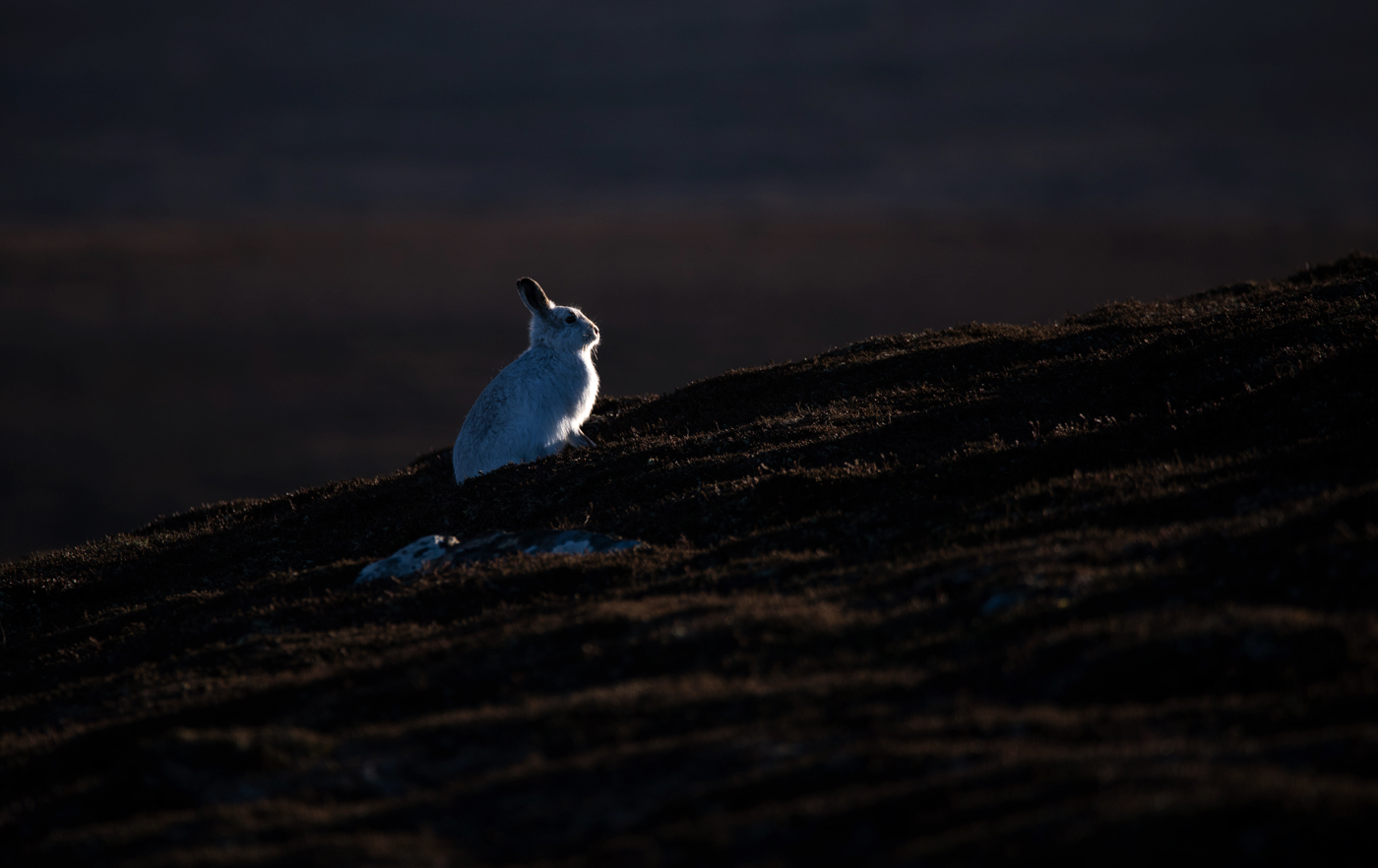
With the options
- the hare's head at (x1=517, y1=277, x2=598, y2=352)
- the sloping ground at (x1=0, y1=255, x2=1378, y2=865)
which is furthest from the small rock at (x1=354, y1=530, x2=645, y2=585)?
the hare's head at (x1=517, y1=277, x2=598, y2=352)

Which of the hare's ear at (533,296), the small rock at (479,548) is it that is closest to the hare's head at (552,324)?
the hare's ear at (533,296)

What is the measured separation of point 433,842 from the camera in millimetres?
7285

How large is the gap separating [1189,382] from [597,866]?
17261 mm

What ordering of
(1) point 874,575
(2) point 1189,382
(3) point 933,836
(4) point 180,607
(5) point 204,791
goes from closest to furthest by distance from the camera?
(3) point 933,836, (5) point 204,791, (1) point 874,575, (4) point 180,607, (2) point 1189,382

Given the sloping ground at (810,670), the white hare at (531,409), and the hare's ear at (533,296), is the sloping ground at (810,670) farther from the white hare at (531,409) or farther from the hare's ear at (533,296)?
the hare's ear at (533,296)

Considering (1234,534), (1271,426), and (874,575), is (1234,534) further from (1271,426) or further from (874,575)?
(1271,426)

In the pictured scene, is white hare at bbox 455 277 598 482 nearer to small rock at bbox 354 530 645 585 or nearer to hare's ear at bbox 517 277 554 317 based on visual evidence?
hare's ear at bbox 517 277 554 317

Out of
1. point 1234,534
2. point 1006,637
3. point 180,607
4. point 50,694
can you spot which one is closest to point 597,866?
point 1006,637

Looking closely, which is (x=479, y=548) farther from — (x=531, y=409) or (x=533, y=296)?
(x=533, y=296)

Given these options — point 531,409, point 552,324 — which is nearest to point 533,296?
point 552,324

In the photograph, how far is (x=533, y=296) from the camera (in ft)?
80.2

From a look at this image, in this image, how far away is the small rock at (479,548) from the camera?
15172 mm

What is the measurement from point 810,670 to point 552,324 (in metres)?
16.2

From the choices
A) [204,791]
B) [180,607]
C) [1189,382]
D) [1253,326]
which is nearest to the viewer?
[204,791]
